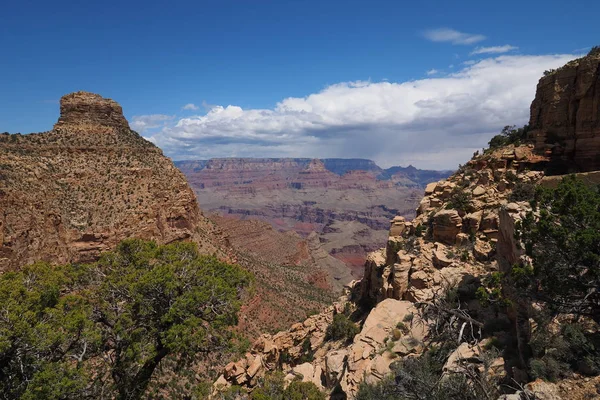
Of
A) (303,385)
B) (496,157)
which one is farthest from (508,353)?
(496,157)

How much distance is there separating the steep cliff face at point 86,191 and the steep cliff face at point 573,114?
1945 inches

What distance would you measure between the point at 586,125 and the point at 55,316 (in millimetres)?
37423

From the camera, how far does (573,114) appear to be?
2767 centimetres

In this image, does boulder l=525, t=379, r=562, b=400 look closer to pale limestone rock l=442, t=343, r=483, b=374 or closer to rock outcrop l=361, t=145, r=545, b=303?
pale limestone rock l=442, t=343, r=483, b=374

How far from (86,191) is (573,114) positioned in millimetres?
56652

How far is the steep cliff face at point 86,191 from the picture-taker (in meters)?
38.6

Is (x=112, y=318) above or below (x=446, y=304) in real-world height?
below

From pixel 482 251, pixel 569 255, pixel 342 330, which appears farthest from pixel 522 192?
pixel 342 330

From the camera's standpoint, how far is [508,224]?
19.4 meters

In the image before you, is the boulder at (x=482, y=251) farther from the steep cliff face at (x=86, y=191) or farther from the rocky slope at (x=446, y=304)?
the steep cliff face at (x=86, y=191)

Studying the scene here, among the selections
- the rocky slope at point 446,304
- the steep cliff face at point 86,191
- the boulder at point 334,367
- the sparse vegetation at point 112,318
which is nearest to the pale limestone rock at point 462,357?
the rocky slope at point 446,304

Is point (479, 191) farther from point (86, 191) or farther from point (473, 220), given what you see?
point (86, 191)

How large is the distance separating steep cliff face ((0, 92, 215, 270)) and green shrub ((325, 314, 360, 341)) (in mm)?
32855

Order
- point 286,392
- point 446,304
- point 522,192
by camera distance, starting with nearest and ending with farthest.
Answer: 1. point 286,392
2. point 446,304
3. point 522,192
